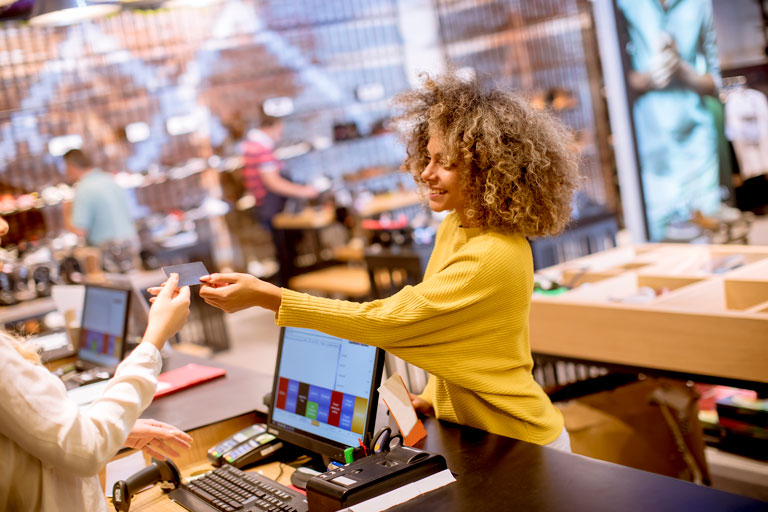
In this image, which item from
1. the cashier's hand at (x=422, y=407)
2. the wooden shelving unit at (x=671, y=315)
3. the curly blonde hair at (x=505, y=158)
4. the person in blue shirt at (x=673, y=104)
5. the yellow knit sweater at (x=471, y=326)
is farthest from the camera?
the person in blue shirt at (x=673, y=104)

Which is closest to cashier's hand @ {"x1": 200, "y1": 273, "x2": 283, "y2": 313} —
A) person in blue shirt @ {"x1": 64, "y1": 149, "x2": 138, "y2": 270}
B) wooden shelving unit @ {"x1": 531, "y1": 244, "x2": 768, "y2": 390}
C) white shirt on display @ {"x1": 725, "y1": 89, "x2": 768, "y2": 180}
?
wooden shelving unit @ {"x1": 531, "y1": 244, "x2": 768, "y2": 390}

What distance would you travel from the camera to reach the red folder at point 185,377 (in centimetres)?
281

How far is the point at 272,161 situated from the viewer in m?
8.35

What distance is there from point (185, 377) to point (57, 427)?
1.64 meters

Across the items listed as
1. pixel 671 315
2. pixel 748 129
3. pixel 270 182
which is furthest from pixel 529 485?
pixel 270 182

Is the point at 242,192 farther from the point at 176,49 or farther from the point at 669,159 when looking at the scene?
the point at 669,159

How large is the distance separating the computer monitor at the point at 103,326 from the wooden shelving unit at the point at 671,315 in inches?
72.3

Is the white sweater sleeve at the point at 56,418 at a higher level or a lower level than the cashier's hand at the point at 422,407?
higher

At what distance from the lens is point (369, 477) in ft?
5.14

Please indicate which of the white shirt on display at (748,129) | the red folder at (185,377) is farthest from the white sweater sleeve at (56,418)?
the white shirt on display at (748,129)

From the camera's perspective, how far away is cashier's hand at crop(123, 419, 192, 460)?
1.93 meters

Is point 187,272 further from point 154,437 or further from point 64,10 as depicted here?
point 64,10

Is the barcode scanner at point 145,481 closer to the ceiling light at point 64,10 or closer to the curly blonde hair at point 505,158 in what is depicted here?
the curly blonde hair at point 505,158

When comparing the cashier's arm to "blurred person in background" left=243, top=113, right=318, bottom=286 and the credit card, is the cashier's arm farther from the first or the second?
"blurred person in background" left=243, top=113, right=318, bottom=286
